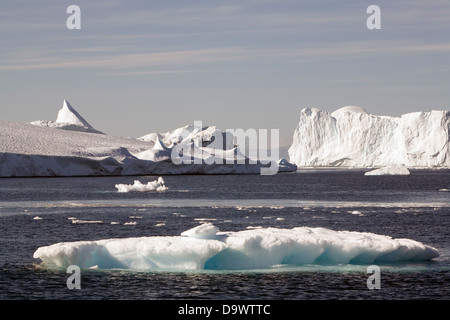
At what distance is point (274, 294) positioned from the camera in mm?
22688

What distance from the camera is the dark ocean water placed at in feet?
75.8

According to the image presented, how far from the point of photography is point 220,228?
1646 inches

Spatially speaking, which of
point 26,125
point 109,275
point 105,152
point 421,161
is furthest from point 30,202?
point 421,161

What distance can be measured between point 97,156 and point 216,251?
5230 inches

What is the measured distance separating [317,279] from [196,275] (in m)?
4.07

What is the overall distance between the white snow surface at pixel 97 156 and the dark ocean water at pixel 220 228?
60515 millimetres

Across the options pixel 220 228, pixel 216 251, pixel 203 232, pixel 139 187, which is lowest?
pixel 220 228

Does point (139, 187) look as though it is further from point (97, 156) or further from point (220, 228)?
point (97, 156)

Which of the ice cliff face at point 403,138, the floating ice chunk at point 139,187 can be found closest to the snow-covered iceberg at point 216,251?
the floating ice chunk at point 139,187

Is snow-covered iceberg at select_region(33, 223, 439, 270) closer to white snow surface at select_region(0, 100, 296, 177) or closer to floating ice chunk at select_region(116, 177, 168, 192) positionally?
floating ice chunk at select_region(116, 177, 168, 192)

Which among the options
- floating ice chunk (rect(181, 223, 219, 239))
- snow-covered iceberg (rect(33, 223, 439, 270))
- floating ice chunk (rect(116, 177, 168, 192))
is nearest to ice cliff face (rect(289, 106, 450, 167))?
floating ice chunk (rect(116, 177, 168, 192))

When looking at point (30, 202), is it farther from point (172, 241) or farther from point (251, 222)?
point (172, 241)

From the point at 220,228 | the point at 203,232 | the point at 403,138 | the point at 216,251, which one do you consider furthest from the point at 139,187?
the point at 403,138
